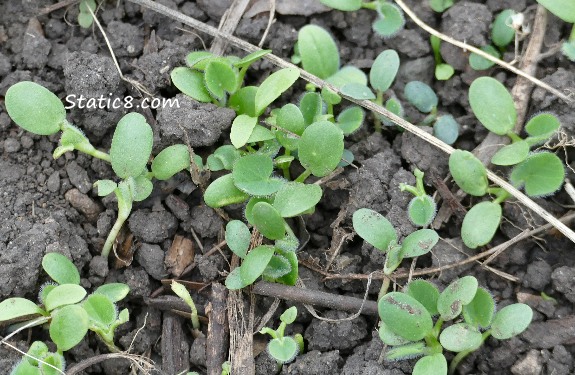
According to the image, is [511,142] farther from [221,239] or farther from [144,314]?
[144,314]

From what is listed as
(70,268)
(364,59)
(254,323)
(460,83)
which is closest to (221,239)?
(254,323)

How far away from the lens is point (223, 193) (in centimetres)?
211

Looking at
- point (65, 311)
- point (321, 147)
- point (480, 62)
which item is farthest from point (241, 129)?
point (480, 62)

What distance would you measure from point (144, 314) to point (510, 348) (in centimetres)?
110

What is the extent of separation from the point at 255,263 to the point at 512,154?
861 millimetres

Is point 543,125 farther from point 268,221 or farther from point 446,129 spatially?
point 268,221

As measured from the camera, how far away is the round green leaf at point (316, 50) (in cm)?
232

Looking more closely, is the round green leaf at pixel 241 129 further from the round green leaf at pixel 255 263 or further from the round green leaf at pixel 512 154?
the round green leaf at pixel 512 154

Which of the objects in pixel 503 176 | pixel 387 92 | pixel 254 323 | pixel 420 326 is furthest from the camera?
pixel 387 92

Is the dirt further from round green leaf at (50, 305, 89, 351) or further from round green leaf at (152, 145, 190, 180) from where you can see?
round green leaf at (50, 305, 89, 351)

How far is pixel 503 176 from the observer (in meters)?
2.22

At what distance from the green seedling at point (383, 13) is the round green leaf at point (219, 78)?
1.52ft

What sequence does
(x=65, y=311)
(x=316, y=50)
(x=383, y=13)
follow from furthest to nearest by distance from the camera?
(x=383, y=13)
(x=316, y=50)
(x=65, y=311)

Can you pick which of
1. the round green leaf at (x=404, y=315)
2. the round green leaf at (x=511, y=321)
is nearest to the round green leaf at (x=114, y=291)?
the round green leaf at (x=404, y=315)
